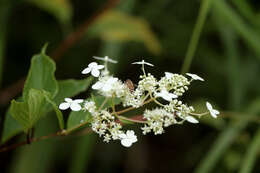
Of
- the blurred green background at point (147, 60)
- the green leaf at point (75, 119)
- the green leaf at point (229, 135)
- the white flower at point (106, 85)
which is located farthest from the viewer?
the blurred green background at point (147, 60)

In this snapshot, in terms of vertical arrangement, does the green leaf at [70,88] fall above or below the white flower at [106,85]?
above

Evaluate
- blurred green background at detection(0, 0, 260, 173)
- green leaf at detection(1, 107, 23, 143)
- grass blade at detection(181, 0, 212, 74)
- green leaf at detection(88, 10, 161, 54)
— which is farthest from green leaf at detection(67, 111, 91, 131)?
green leaf at detection(88, 10, 161, 54)

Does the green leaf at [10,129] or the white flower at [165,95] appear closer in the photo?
the white flower at [165,95]

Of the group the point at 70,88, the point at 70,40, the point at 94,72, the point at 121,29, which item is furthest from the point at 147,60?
the point at 94,72

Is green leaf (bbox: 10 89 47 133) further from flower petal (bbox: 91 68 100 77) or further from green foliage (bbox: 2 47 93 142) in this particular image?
flower petal (bbox: 91 68 100 77)

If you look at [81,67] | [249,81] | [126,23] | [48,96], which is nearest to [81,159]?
[81,67]

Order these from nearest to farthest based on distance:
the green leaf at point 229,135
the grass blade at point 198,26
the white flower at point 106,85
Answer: the white flower at point 106,85
the grass blade at point 198,26
the green leaf at point 229,135

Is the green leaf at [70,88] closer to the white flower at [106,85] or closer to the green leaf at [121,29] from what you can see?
the white flower at [106,85]

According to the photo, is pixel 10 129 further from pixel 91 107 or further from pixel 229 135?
pixel 229 135

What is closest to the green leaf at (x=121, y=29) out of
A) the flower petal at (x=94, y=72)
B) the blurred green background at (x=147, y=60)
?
the blurred green background at (x=147, y=60)
